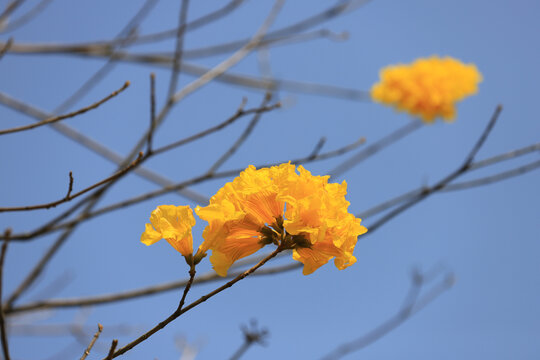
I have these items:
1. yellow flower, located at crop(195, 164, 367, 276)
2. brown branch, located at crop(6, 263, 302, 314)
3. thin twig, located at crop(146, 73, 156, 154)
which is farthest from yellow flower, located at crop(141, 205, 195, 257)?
brown branch, located at crop(6, 263, 302, 314)

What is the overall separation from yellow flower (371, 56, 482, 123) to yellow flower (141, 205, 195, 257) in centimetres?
385

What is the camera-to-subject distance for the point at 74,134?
3.08m

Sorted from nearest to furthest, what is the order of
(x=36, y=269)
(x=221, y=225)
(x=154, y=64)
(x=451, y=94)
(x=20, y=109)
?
(x=221, y=225), (x=36, y=269), (x=20, y=109), (x=154, y=64), (x=451, y=94)

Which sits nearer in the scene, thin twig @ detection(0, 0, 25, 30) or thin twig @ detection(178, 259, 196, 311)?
thin twig @ detection(178, 259, 196, 311)

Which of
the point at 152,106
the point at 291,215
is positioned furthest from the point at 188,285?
the point at 152,106

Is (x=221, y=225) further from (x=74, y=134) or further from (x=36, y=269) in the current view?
(x=74, y=134)

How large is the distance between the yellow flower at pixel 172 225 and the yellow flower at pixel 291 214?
4cm

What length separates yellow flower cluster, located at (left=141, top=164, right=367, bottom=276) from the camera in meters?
1.23

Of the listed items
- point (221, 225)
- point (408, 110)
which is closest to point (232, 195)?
point (221, 225)

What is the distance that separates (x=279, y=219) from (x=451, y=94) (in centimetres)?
390

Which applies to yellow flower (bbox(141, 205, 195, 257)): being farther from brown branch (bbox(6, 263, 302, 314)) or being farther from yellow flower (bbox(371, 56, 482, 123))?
yellow flower (bbox(371, 56, 482, 123))

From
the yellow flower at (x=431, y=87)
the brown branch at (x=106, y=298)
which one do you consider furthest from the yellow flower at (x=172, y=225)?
the yellow flower at (x=431, y=87)

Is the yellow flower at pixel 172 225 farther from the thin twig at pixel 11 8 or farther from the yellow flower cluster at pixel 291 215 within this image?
the thin twig at pixel 11 8

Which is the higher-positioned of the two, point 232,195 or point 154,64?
point 154,64
